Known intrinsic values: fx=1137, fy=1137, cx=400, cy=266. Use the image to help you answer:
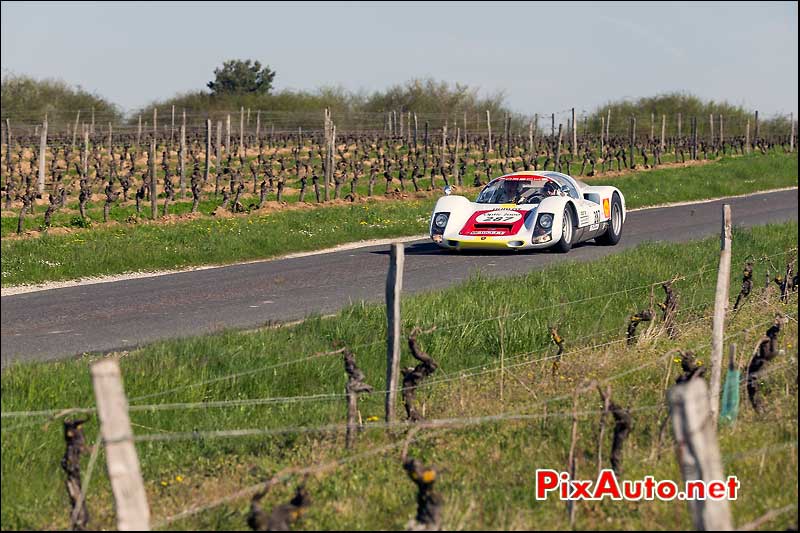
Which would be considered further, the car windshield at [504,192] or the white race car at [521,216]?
the car windshield at [504,192]

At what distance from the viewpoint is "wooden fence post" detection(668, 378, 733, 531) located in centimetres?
456

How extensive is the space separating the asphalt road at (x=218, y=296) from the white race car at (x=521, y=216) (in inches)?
10.3

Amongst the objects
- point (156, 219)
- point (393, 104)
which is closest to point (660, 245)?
point (156, 219)

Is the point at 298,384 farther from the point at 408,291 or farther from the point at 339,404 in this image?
the point at 408,291

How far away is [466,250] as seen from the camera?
18.6m

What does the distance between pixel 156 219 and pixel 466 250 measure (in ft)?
27.9

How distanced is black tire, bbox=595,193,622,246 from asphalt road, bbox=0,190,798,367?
0.82 ft

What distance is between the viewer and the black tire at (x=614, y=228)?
1958 cm

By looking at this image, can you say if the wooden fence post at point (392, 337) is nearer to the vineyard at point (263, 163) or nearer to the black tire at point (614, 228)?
the black tire at point (614, 228)

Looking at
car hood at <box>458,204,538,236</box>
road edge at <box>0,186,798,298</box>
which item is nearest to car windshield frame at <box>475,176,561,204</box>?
car hood at <box>458,204,538,236</box>

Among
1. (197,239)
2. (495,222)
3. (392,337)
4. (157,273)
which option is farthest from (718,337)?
(197,239)

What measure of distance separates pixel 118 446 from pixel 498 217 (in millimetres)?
13239

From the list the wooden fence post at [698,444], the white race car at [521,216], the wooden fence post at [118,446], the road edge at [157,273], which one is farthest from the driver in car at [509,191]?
the wooden fence post at [118,446]

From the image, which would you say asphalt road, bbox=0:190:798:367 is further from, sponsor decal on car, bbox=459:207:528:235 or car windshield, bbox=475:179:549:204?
car windshield, bbox=475:179:549:204
